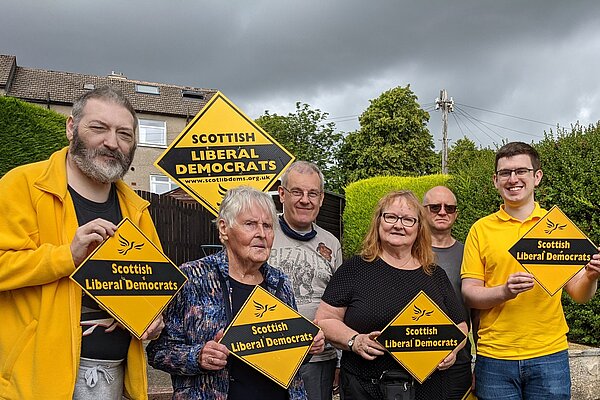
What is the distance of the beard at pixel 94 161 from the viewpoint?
230cm

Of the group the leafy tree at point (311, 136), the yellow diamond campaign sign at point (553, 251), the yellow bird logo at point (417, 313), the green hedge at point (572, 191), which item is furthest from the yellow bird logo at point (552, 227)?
the leafy tree at point (311, 136)

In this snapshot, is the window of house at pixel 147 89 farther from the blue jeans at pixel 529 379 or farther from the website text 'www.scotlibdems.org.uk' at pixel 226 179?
the blue jeans at pixel 529 379

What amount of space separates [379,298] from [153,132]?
1101 inches

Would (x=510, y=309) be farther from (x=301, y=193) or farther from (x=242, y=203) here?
(x=242, y=203)

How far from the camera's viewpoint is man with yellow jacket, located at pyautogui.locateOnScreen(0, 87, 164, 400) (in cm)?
209

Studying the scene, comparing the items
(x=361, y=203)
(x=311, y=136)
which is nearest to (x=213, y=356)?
(x=361, y=203)

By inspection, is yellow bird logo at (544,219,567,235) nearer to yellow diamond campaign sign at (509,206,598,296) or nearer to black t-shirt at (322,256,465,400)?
yellow diamond campaign sign at (509,206,598,296)

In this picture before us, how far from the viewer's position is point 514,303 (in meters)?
3.00

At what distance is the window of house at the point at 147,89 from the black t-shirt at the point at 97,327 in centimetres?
3100

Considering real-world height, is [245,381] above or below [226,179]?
below

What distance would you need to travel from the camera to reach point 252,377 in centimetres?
245

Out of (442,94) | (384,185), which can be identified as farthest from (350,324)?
(442,94)

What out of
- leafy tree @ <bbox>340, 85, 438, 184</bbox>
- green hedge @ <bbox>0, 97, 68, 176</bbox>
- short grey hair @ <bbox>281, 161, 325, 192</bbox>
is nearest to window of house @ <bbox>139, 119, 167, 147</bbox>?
leafy tree @ <bbox>340, 85, 438, 184</bbox>

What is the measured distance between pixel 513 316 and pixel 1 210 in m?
2.48
